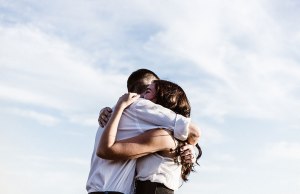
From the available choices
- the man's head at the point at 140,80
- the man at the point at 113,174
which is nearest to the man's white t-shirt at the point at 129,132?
the man at the point at 113,174

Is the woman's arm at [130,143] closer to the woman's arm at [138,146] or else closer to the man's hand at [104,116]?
the woman's arm at [138,146]

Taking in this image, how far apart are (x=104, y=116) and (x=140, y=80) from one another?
3.52ft

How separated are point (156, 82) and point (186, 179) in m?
1.00

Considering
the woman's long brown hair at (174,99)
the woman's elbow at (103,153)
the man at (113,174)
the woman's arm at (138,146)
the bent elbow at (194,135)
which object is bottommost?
the man at (113,174)

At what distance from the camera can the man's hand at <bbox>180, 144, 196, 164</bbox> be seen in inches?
191

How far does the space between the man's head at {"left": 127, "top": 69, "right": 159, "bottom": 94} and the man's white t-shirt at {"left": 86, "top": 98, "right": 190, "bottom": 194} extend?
2.96ft

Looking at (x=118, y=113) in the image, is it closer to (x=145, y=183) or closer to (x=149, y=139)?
(x=149, y=139)

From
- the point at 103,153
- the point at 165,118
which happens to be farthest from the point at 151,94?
the point at 103,153

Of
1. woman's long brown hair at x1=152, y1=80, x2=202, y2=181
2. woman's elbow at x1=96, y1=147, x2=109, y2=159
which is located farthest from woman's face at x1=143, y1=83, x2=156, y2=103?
woman's elbow at x1=96, y1=147, x2=109, y2=159

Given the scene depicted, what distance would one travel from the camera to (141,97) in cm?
526

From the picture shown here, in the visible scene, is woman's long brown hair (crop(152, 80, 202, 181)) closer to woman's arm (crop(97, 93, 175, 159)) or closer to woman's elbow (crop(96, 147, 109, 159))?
woman's arm (crop(97, 93, 175, 159))

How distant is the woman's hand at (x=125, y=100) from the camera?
483cm

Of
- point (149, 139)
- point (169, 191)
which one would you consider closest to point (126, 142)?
point (149, 139)

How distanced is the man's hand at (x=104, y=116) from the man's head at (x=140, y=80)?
2.33 ft
